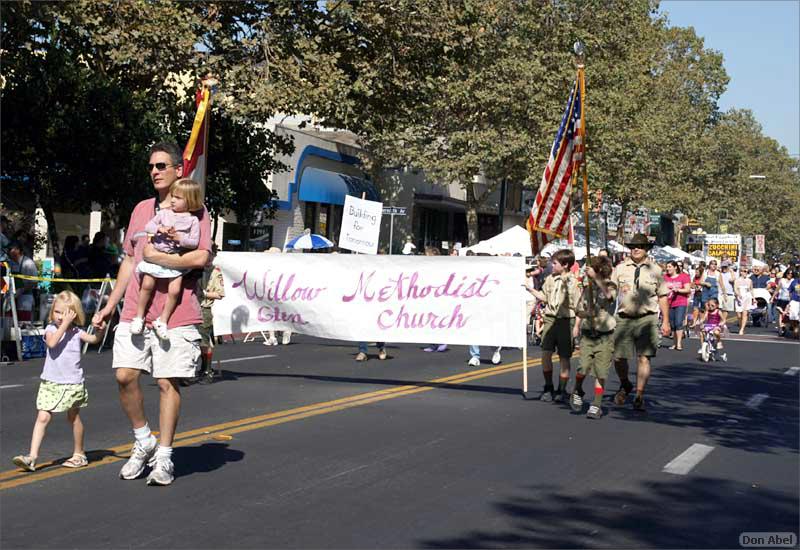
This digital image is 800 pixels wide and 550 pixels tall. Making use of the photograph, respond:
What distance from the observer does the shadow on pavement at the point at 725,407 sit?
11.4 meters

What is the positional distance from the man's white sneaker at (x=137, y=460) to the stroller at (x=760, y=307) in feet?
107

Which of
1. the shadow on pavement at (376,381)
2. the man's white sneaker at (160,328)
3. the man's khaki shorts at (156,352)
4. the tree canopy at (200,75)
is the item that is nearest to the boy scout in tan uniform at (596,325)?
the shadow on pavement at (376,381)

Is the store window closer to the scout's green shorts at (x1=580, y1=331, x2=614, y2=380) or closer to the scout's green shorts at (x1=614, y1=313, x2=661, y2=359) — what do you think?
the scout's green shorts at (x1=614, y1=313, x2=661, y2=359)

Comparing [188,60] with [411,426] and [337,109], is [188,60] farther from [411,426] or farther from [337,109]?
[411,426]

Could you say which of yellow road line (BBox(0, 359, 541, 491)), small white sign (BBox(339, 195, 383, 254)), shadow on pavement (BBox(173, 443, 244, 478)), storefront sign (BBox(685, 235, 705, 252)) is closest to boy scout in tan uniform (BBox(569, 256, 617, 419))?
yellow road line (BBox(0, 359, 541, 491))

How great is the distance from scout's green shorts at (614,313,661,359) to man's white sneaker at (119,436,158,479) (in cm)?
670

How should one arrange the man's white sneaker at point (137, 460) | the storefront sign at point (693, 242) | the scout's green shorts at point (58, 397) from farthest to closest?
the storefront sign at point (693, 242)
the scout's green shorts at point (58, 397)
the man's white sneaker at point (137, 460)

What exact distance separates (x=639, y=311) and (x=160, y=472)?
702 cm

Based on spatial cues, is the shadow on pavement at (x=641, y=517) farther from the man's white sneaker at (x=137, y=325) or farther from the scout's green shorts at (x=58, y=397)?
the scout's green shorts at (x=58, y=397)

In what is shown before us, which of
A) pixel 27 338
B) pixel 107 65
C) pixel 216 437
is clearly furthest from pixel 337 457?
pixel 107 65

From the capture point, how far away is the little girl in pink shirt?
24.0 ft

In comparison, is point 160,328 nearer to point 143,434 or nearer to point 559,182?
point 143,434

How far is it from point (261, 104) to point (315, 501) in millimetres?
15558

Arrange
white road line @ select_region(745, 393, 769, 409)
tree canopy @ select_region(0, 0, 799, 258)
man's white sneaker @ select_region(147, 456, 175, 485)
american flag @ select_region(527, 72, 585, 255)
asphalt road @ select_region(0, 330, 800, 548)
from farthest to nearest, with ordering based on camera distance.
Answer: tree canopy @ select_region(0, 0, 799, 258) < white road line @ select_region(745, 393, 769, 409) < american flag @ select_region(527, 72, 585, 255) < man's white sneaker @ select_region(147, 456, 175, 485) < asphalt road @ select_region(0, 330, 800, 548)
